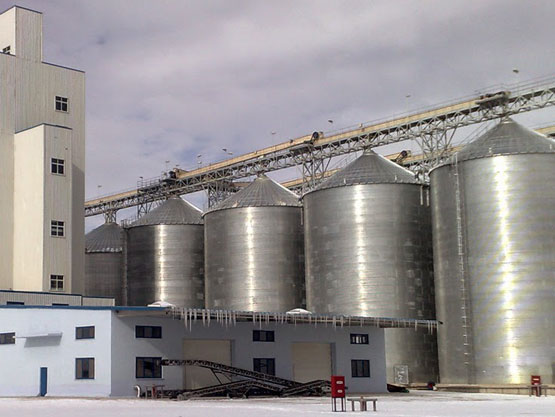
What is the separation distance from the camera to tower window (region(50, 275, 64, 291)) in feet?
258

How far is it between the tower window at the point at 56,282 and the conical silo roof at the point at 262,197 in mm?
21630

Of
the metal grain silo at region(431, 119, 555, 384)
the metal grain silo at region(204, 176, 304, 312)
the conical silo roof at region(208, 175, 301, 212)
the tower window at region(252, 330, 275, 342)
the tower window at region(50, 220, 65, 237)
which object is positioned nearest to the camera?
the tower window at region(252, 330, 275, 342)

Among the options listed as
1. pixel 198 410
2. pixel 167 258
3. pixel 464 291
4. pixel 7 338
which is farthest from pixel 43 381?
pixel 167 258

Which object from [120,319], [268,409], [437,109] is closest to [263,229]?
[437,109]

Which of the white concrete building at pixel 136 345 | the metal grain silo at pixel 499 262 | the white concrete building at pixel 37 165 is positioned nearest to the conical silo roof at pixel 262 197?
the white concrete building at pixel 37 165

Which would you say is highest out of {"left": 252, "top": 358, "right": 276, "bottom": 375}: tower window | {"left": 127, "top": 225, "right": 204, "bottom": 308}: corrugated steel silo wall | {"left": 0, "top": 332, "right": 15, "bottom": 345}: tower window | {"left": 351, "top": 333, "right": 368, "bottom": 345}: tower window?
{"left": 127, "top": 225, "right": 204, "bottom": 308}: corrugated steel silo wall

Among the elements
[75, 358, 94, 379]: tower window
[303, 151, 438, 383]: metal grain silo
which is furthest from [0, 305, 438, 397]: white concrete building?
[303, 151, 438, 383]: metal grain silo

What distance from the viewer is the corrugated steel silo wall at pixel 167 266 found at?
338 feet

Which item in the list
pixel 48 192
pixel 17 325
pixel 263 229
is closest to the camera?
pixel 17 325

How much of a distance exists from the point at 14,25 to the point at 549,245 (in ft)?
171

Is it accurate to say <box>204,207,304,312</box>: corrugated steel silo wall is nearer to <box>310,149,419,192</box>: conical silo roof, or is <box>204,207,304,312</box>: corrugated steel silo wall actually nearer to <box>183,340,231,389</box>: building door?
<box>310,149,419,192</box>: conical silo roof

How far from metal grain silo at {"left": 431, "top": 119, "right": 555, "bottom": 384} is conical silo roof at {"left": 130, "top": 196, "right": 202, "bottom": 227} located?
3822 centimetres

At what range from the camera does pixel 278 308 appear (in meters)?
89.1

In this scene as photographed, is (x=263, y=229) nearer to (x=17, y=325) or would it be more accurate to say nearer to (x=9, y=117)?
(x=9, y=117)
